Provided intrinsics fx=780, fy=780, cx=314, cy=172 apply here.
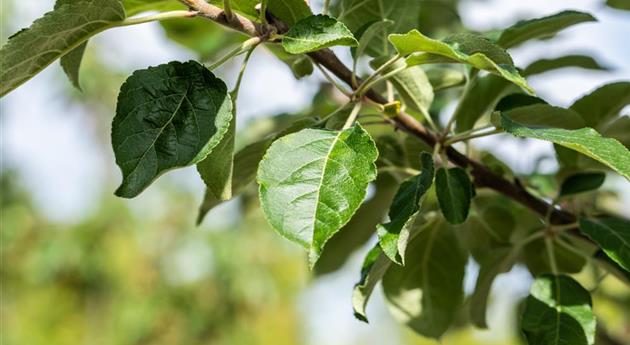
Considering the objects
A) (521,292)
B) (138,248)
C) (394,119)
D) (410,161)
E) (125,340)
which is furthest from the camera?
(138,248)

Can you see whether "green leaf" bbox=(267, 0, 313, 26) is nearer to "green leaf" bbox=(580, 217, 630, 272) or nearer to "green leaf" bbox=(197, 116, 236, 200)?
"green leaf" bbox=(197, 116, 236, 200)

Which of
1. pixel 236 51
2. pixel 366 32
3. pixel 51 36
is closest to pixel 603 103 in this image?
pixel 366 32

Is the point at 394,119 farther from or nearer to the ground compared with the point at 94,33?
nearer to the ground

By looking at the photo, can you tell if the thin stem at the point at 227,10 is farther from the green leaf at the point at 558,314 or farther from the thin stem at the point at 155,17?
the green leaf at the point at 558,314

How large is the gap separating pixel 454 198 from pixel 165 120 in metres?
0.24

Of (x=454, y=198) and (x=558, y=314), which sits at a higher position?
(x=454, y=198)

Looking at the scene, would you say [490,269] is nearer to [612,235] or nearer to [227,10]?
[612,235]

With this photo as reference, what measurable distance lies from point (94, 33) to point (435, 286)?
1.60 ft

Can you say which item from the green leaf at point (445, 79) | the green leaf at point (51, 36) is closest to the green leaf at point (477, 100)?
the green leaf at point (445, 79)

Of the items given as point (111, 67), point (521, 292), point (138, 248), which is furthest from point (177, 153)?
point (111, 67)

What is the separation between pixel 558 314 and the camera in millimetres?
677

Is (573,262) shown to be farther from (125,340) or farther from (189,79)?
(125,340)

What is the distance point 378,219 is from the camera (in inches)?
40.8

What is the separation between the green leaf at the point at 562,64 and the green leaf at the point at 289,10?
340 millimetres
